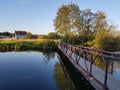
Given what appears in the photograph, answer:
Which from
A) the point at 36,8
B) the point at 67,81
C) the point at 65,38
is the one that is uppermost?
the point at 36,8

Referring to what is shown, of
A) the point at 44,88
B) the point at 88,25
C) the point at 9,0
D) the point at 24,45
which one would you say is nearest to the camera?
the point at 44,88

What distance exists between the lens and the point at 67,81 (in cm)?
984

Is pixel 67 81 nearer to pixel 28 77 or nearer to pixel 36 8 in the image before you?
pixel 28 77

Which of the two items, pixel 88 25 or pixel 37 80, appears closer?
pixel 37 80

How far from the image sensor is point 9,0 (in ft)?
83.2

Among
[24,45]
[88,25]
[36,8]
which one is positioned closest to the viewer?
[36,8]

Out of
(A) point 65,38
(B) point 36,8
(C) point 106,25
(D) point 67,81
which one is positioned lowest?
(D) point 67,81

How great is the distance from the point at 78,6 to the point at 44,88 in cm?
2923

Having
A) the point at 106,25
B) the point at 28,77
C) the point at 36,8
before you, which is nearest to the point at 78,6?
the point at 106,25

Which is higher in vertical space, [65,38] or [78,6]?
[78,6]

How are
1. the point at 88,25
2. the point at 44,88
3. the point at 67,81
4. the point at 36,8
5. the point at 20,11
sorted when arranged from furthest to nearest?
the point at 88,25 → the point at 20,11 → the point at 36,8 → the point at 67,81 → the point at 44,88

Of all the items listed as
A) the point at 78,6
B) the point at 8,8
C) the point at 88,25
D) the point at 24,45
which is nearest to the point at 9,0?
the point at 8,8

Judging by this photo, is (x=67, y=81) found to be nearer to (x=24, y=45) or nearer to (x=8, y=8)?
(x=8, y=8)

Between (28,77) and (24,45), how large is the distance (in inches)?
934
